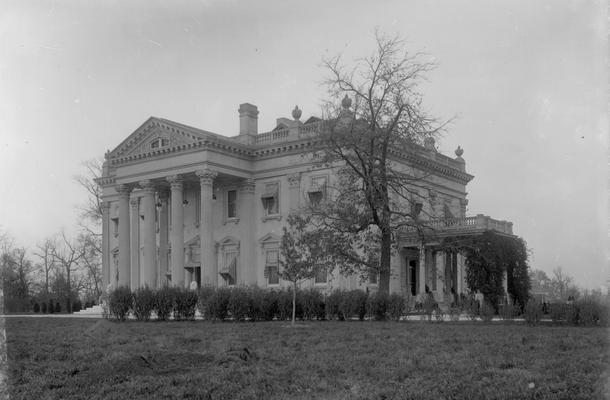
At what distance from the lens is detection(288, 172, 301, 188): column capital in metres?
41.4

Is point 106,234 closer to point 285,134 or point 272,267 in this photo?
point 272,267

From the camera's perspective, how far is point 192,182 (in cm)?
4509

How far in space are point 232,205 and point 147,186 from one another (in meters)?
5.50

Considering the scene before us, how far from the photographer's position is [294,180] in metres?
41.7

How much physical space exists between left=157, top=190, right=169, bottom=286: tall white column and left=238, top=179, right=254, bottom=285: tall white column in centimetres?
622

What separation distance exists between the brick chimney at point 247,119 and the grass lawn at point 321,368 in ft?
98.2

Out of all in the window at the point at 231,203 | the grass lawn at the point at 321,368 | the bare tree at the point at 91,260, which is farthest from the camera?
the bare tree at the point at 91,260

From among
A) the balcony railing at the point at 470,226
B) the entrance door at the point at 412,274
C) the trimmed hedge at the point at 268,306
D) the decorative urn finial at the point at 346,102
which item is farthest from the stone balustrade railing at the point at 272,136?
the trimmed hedge at the point at 268,306

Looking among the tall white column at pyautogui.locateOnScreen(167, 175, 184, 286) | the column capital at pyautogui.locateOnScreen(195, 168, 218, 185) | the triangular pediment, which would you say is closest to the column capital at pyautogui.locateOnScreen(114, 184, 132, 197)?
the triangular pediment

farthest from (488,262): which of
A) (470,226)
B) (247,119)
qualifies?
(247,119)

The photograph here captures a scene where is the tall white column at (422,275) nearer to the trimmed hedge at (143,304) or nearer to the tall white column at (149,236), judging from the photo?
the tall white column at (149,236)

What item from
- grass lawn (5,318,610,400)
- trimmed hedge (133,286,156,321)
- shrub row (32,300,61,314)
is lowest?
shrub row (32,300,61,314)

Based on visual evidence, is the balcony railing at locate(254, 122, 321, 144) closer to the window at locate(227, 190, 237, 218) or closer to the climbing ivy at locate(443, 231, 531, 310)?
the window at locate(227, 190, 237, 218)

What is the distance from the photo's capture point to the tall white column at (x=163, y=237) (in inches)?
1834
